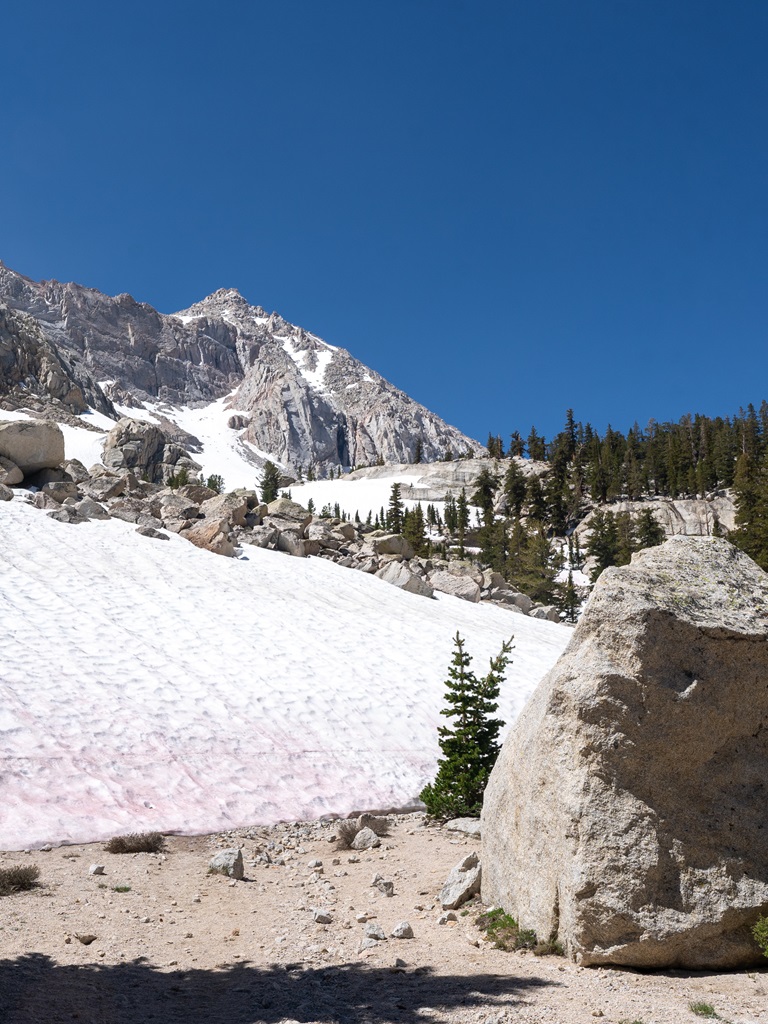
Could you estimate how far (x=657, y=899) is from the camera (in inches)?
223

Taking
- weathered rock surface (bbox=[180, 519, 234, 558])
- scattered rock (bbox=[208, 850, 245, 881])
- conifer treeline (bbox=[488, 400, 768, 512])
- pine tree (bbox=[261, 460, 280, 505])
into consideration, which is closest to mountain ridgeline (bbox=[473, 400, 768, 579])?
conifer treeline (bbox=[488, 400, 768, 512])

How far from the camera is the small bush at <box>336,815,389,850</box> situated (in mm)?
11016

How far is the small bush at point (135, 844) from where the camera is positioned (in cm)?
1032

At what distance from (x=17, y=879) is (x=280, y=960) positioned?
4.00m

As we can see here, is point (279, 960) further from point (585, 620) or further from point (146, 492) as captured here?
point (146, 492)

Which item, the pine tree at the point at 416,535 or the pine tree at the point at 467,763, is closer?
the pine tree at the point at 467,763

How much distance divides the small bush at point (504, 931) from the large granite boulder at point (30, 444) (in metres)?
29.7

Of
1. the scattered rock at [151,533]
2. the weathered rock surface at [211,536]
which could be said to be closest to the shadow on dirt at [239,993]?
the weathered rock surface at [211,536]

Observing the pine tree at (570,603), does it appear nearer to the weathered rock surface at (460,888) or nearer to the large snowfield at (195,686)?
the large snowfield at (195,686)

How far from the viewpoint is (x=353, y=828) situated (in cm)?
1130

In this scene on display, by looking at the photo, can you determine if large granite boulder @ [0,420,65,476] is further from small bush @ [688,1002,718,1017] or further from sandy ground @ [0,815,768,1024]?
small bush @ [688,1002,718,1017]

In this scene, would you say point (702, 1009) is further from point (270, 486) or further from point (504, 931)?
point (270, 486)

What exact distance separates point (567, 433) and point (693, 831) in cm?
12718

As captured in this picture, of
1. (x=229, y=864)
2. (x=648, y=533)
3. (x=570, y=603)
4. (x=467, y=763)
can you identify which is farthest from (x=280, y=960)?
(x=648, y=533)
